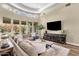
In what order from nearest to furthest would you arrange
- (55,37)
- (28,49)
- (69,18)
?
1. (28,49)
2. (69,18)
3. (55,37)

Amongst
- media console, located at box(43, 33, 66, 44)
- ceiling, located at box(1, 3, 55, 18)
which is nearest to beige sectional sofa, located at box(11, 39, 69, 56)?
media console, located at box(43, 33, 66, 44)

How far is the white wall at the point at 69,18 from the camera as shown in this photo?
2023 millimetres

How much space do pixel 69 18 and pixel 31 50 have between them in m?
1.02

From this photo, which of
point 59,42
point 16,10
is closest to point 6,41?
point 16,10

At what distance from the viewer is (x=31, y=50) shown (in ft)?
6.02

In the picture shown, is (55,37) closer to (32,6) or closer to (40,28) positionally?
(40,28)

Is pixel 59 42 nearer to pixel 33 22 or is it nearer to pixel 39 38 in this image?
pixel 39 38

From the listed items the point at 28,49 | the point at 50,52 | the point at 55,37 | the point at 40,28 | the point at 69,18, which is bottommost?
the point at 50,52

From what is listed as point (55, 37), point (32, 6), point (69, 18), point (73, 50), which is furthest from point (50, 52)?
point (32, 6)

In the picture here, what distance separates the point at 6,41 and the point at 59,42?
1.11 m

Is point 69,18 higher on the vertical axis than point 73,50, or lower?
higher

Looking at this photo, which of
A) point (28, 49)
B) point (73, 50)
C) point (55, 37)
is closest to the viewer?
point (28, 49)

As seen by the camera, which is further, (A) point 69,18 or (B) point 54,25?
(B) point 54,25

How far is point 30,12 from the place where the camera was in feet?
7.00
